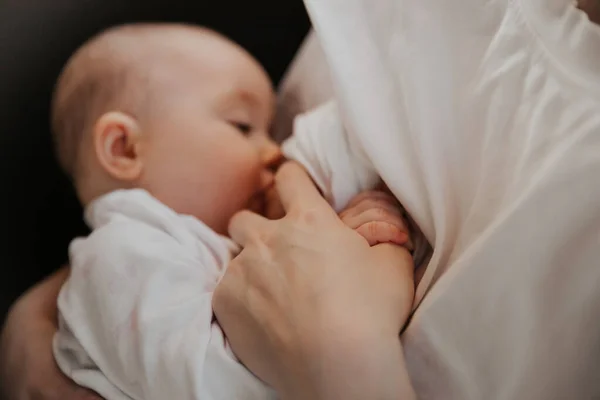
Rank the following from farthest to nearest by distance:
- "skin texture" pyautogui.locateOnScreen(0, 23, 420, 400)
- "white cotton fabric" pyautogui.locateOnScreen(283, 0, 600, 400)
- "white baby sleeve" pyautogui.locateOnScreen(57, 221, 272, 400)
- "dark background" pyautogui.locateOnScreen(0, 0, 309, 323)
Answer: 1. "dark background" pyautogui.locateOnScreen(0, 0, 309, 323)
2. "skin texture" pyautogui.locateOnScreen(0, 23, 420, 400)
3. "white baby sleeve" pyautogui.locateOnScreen(57, 221, 272, 400)
4. "white cotton fabric" pyautogui.locateOnScreen(283, 0, 600, 400)

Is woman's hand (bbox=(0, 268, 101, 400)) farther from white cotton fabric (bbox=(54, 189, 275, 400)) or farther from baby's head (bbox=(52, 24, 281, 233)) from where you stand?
baby's head (bbox=(52, 24, 281, 233))

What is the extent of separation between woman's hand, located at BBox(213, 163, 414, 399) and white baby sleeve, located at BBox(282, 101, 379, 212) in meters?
0.03

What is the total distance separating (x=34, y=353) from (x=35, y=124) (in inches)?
14.8

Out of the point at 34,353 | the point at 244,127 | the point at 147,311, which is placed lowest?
the point at 34,353

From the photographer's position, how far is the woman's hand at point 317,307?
53 cm

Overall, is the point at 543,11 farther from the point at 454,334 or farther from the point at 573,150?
the point at 454,334

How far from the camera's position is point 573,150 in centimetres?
51

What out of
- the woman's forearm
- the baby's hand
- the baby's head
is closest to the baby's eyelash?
the baby's head

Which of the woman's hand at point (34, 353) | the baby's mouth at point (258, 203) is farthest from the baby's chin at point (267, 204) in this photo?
the woman's hand at point (34, 353)

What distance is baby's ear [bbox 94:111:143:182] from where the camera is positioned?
0.82 meters

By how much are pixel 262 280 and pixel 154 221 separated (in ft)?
0.61

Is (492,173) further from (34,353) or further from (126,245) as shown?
(34,353)

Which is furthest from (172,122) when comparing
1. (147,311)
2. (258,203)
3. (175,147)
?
(147,311)

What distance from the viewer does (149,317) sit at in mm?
646
